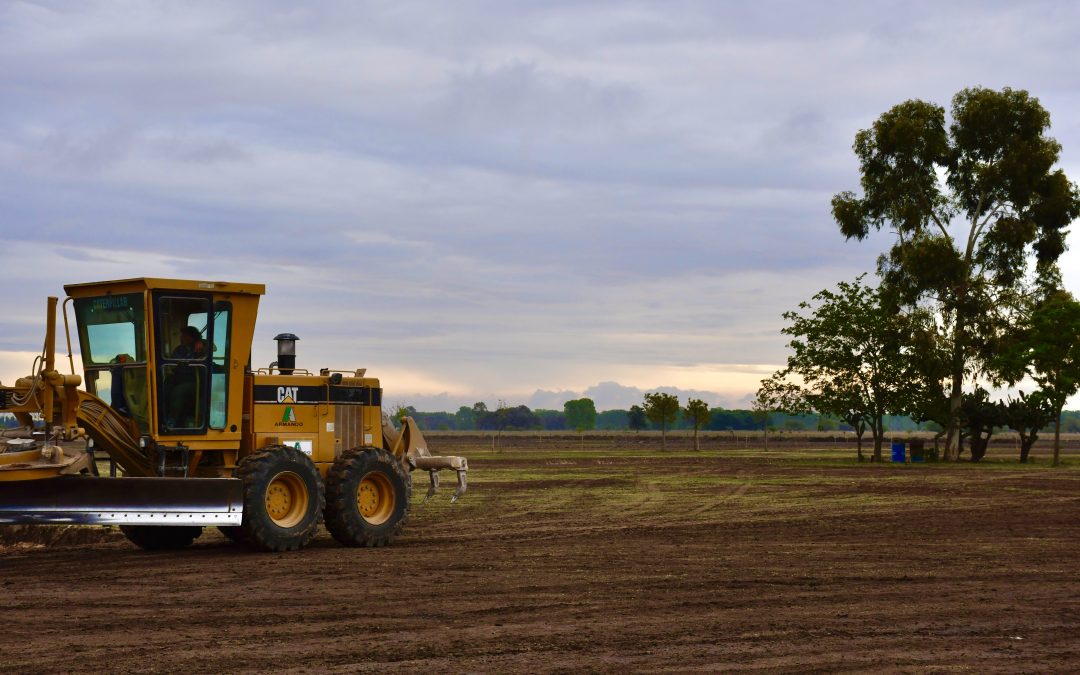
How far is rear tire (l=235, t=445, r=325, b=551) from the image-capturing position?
1642cm

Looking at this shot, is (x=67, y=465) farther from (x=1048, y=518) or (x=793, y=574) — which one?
(x=1048, y=518)

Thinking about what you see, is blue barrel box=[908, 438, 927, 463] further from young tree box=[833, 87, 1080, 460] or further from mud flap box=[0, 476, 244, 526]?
mud flap box=[0, 476, 244, 526]

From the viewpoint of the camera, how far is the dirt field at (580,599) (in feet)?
32.2

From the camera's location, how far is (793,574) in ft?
47.9

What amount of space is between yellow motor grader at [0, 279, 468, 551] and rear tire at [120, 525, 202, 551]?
0.02 meters

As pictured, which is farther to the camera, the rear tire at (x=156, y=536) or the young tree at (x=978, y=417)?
the young tree at (x=978, y=417)

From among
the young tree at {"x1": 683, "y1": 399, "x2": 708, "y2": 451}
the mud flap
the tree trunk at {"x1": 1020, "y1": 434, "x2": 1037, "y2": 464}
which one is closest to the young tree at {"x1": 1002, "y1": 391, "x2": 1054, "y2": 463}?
the tree trunk at {"x1": 1020, "y1": 434, "x2": 1037, "y2": 464}

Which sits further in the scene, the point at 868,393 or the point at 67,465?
the point at 868,393

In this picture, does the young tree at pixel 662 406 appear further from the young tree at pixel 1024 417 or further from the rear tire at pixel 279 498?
the rear tire at pixel 279 498

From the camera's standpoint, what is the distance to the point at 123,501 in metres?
15.1

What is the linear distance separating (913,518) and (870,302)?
3633 cm

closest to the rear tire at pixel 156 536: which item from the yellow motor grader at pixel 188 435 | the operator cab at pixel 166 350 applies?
the yellow motor grader at pixel 188 435

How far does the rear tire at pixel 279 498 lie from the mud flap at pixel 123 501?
0.96 ft

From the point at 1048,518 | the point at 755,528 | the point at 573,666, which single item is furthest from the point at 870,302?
the point at 573,666
